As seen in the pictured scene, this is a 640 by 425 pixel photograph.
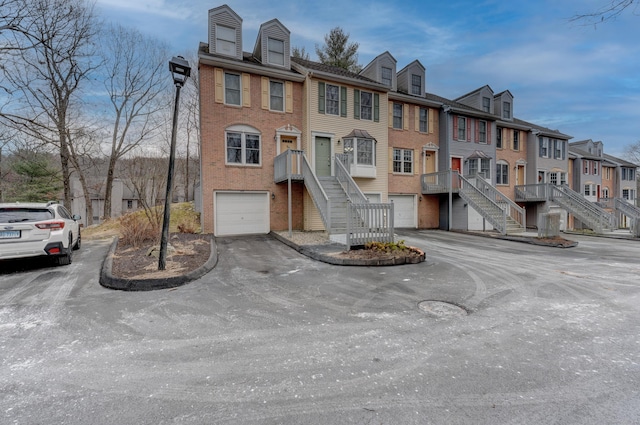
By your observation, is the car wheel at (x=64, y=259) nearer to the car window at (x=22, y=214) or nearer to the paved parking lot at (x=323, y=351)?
the car window at (x=22, y=214)

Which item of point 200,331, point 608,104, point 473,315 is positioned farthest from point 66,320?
point 608,104

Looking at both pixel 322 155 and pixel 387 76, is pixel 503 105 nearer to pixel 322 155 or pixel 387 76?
pixel 387 76

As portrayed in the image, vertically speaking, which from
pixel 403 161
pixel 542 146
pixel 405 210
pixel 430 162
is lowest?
pixel 405 210

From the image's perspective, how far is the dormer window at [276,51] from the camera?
14.0 metres

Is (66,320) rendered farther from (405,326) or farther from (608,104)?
(608,104)

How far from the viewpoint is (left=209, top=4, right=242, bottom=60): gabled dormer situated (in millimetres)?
12867

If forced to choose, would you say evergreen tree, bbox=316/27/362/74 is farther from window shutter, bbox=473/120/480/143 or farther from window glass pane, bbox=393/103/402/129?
window shutter, bbox=473/120/480/143

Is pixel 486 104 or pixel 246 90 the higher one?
pixel 486 104

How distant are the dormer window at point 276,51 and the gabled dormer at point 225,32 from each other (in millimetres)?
1486

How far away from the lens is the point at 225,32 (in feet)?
43.0

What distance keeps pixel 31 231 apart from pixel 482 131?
76.5 ft

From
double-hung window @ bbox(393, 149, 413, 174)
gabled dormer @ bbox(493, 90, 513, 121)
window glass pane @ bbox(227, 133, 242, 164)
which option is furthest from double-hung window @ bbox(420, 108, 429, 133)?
window glass pane @ bbox(227, 133, 242, 164)

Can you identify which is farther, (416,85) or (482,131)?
(482,131)

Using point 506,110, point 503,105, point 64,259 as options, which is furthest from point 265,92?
point 506,110
